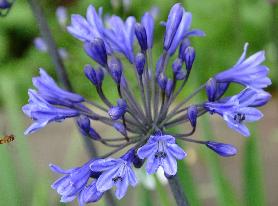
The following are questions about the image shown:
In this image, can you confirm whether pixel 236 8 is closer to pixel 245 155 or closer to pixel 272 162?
pixel 245 155

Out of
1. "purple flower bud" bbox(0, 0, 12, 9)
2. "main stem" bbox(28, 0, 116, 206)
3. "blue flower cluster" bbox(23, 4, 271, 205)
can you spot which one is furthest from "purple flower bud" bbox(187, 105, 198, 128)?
"purple flower bud" bbox(0, 0, 12, 9)

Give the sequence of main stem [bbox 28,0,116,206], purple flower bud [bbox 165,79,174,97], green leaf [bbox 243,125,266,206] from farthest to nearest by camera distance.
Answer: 1. green leaf [bbox 243,125,266,206]
2. main stem [bbox 28,0,116,206]
3. purple flower bud [bbox 165,79,174,97]

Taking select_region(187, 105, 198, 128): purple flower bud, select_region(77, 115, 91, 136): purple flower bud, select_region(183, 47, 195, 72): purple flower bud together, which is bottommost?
select_region(187, 105, 198, 128): purple flower bud

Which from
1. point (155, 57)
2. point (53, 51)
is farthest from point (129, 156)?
point (155, 57)

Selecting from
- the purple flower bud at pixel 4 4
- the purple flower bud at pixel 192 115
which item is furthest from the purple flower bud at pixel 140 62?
the purple flower bud at pixel 4 4

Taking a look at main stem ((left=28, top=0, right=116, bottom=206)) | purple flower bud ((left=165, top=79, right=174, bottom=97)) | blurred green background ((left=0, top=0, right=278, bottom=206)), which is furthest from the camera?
blurred green background ((left=0, top=0, right=278, bottom=206))

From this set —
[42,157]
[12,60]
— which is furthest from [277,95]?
[12,60]

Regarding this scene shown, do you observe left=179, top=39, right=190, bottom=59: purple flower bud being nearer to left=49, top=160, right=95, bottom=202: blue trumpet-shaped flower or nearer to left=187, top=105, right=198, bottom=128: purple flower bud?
left=187, top=105, right=198, bottom=128: purple flower bud
